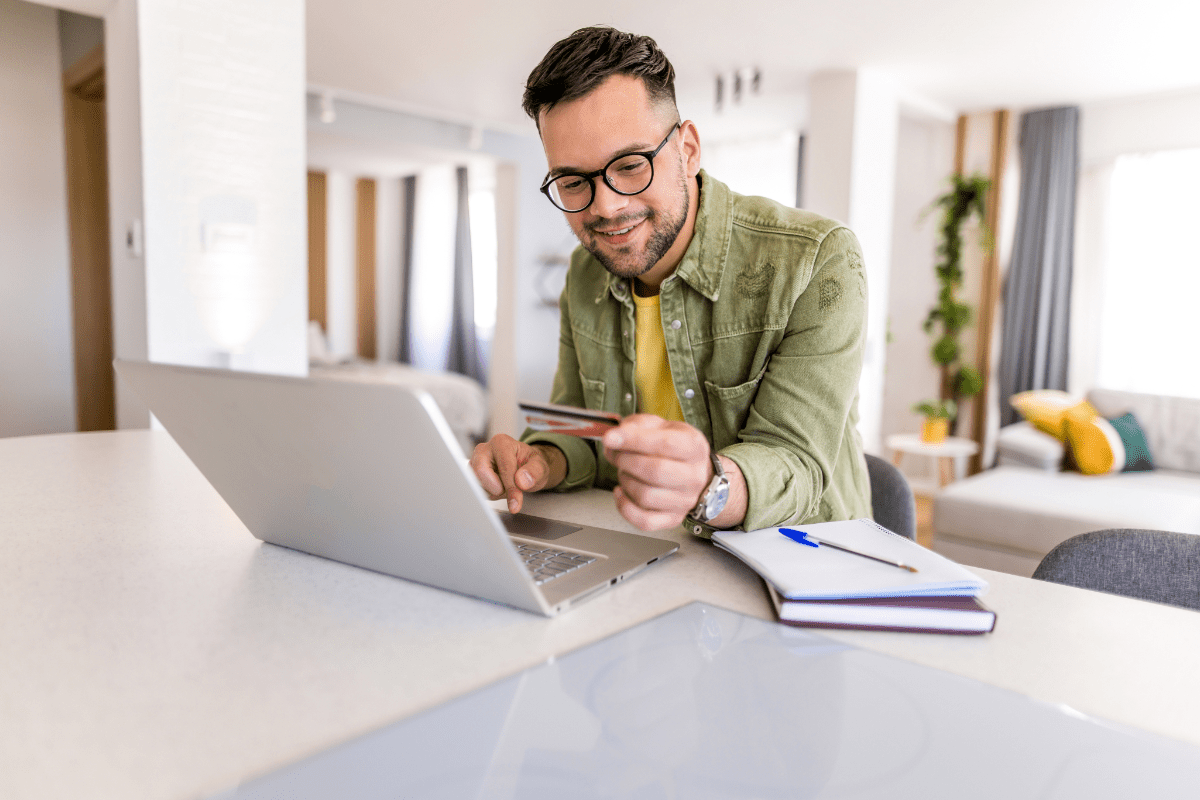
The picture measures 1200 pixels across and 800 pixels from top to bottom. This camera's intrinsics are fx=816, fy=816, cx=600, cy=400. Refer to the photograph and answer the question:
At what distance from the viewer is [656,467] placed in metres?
0.78

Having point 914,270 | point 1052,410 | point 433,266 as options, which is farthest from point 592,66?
point 433,266

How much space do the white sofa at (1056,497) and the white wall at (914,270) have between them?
146 centimetres

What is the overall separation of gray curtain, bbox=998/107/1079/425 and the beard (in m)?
4.58

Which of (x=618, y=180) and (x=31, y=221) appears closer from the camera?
(x=618, y=180)

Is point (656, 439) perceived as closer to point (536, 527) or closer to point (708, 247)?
point (536, 527)

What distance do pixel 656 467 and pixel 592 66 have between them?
589mm

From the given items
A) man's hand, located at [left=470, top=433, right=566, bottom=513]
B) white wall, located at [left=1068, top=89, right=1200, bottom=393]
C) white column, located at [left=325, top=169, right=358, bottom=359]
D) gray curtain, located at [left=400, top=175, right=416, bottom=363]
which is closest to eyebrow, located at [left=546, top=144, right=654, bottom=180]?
man's hand, located at [left=470, top=433, right=566, bottom=513]

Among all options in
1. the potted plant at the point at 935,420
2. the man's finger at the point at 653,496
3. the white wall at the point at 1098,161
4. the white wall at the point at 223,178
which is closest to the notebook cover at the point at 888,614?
the man's finger at the point at 653,496

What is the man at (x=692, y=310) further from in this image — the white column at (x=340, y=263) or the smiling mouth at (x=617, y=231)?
the white column at (x=340, y=263)

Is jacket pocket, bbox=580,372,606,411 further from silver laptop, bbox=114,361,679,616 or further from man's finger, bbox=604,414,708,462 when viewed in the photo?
man's finger, bbox=604,414,708,462

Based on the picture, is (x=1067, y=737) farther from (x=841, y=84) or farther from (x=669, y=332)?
(x=841, y=84)

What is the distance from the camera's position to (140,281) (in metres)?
2.67

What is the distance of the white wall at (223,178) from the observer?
8.52ft

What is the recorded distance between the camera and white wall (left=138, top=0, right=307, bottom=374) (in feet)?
8.52
